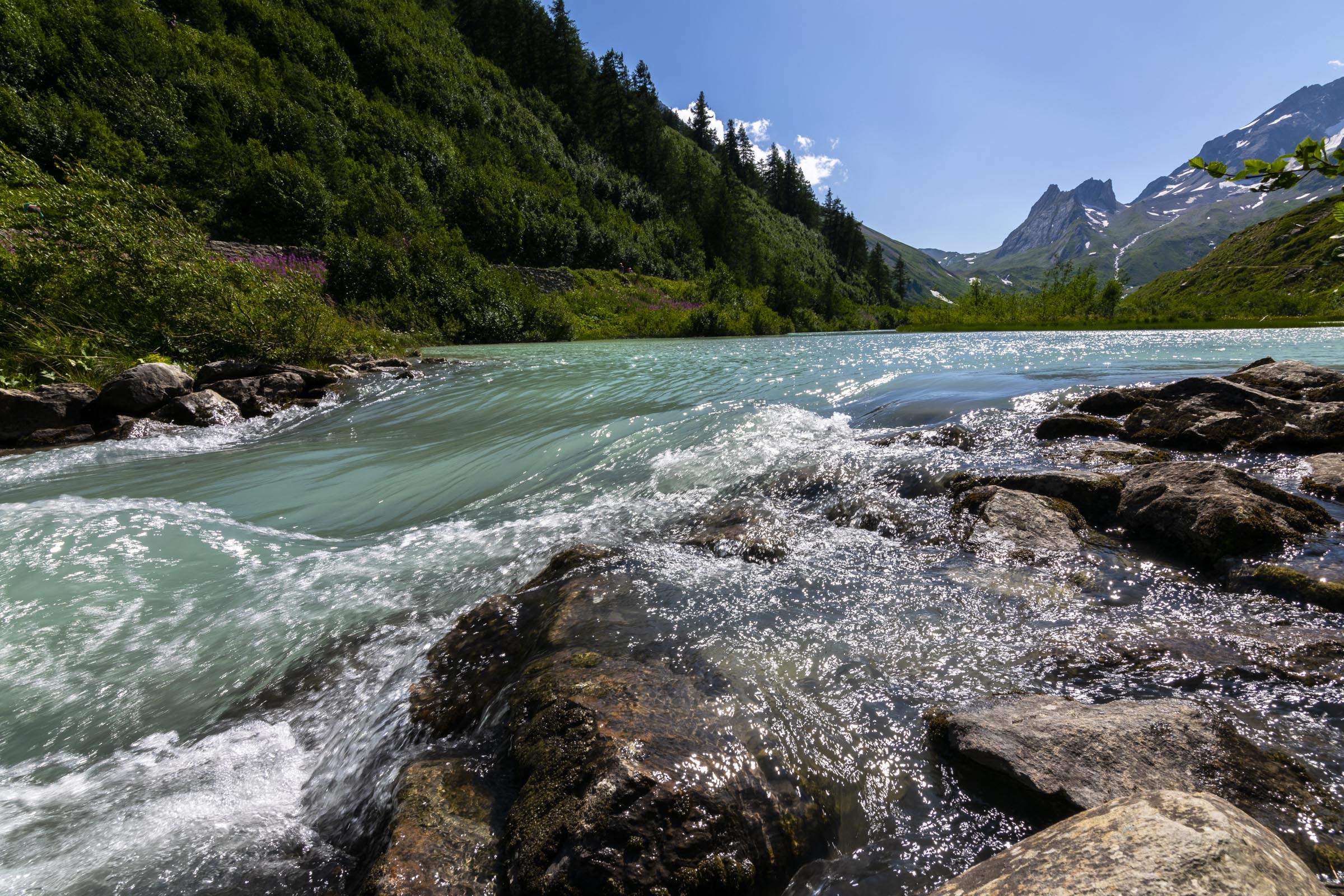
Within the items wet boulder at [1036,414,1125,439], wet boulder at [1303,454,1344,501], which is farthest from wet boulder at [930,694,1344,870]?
wet boulder at [1036,414,1125,439]

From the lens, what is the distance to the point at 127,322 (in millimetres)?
13188

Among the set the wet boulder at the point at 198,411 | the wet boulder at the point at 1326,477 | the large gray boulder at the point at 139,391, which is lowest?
the wet boulder at the point at 1326,477

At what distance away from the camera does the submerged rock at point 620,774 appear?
102 inches

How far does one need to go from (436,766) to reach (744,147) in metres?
127

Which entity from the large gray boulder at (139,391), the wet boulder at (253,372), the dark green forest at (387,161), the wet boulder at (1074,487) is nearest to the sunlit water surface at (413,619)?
the wet boulder at (1074,487)

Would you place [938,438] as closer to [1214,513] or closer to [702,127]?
[1214,513]

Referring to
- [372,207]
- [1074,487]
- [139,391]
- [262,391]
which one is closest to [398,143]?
[372,207]

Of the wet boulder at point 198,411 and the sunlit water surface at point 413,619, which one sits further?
the wet boulder at point 198,411

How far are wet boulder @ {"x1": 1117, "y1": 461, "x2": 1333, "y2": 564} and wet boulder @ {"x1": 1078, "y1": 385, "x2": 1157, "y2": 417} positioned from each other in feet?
15.6

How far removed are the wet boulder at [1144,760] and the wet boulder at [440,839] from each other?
2623 millimetres

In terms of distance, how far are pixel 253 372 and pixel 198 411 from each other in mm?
2872

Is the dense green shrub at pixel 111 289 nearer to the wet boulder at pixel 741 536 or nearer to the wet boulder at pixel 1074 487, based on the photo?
the wet boulder at pixel 741 536

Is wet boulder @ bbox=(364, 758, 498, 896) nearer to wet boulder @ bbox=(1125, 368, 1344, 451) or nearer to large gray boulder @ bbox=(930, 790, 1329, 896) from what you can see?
large gray boulder @ bbox=(930, 790, 1329, 896)

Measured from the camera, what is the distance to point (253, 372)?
1427 centimetres
